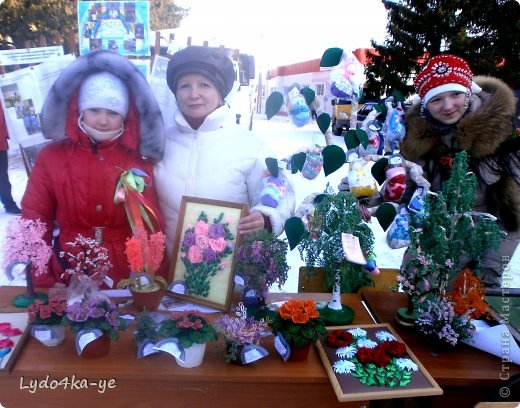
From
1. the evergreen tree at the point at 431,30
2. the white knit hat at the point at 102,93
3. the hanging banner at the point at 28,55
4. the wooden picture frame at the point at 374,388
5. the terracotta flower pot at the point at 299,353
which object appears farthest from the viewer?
the evergreen tree at the point at 431,30

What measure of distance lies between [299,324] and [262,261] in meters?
0.26

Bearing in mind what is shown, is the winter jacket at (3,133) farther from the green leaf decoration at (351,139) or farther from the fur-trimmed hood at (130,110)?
the green leaf decoration at (351,139)

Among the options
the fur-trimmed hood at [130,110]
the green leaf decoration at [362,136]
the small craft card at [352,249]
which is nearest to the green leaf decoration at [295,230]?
the small craft card at [352,249]

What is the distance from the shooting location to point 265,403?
3.82 feet

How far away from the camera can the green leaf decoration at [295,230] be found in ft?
4.66

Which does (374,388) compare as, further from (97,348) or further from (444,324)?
(97,348)

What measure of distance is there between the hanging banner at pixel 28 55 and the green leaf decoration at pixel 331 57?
1051 mm

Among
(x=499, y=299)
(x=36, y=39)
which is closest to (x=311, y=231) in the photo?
(x=499, y=299)

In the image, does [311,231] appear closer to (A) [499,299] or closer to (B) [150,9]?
(A) [499,299]

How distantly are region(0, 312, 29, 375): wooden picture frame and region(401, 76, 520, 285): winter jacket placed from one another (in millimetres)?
1734

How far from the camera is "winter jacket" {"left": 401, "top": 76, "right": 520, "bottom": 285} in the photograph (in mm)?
1725

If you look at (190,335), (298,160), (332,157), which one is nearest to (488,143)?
(332,157)

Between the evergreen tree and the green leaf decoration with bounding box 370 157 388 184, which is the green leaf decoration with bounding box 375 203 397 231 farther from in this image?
the evergreen tree

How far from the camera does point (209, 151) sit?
60.8 inches
